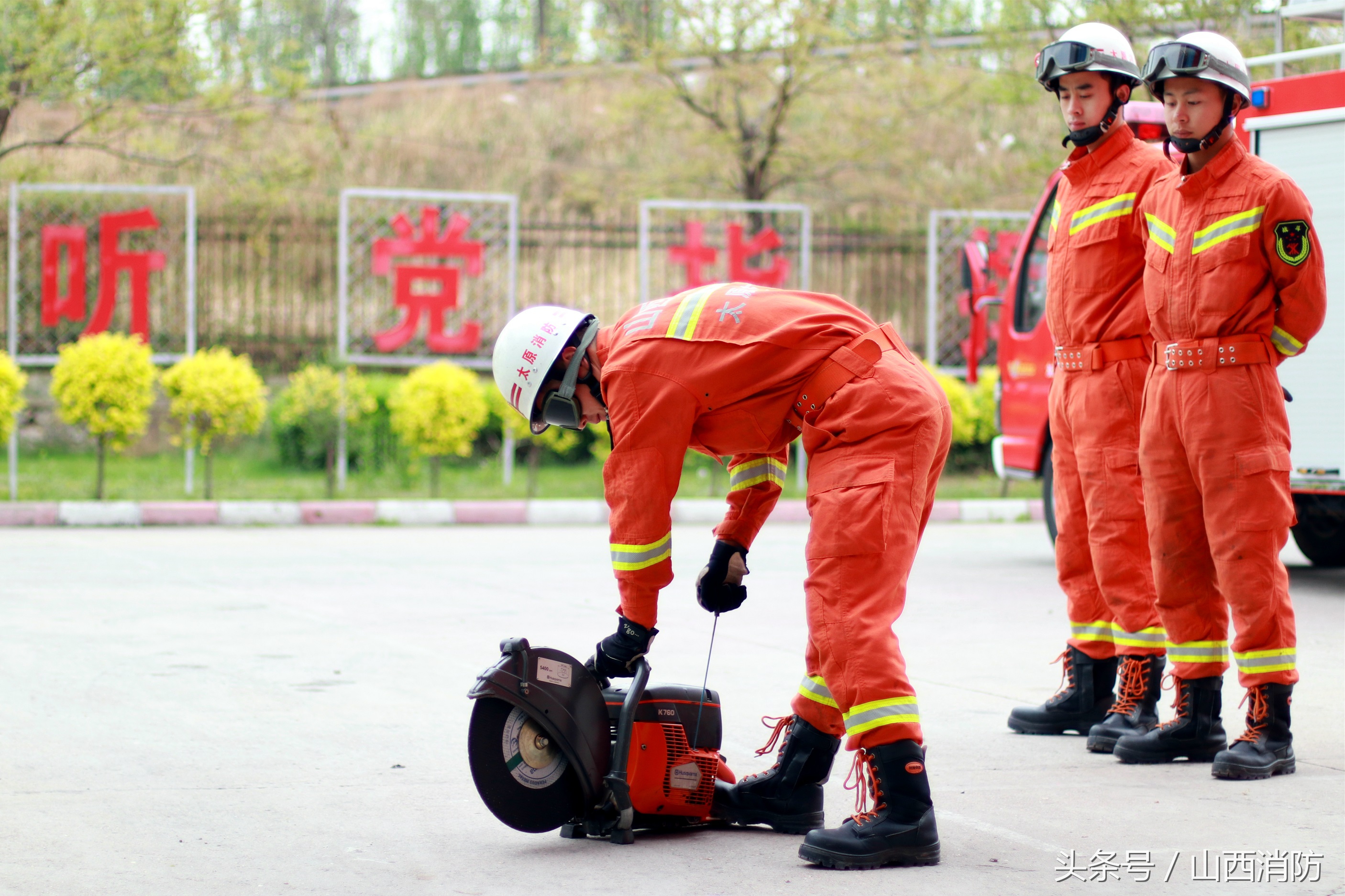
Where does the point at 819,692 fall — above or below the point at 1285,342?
below

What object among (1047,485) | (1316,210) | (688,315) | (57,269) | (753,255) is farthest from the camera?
(753,255)

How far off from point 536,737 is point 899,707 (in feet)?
3.04

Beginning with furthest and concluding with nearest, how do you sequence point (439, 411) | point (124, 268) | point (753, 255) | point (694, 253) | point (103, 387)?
point (753, 255), point (694, 253), point (124, 268), point (439, 411), point (103, 387)

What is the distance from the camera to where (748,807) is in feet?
13.2

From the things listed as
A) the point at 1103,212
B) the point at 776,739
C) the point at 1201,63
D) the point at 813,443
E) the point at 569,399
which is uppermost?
the point at 1201,63

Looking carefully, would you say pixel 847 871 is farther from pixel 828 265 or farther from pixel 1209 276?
pixel 828 265

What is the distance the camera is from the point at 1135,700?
5035mm

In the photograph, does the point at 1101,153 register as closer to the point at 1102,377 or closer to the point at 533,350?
the point at 1102,377

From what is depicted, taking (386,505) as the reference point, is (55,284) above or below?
above

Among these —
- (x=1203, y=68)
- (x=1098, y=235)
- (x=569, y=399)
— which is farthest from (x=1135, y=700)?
(x=569, y=399)

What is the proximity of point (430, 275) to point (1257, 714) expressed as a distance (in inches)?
468

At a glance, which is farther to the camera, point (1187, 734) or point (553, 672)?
point (1187, 734)

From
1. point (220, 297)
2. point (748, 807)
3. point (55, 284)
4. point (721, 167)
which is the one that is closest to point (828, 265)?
point (721, 167)
